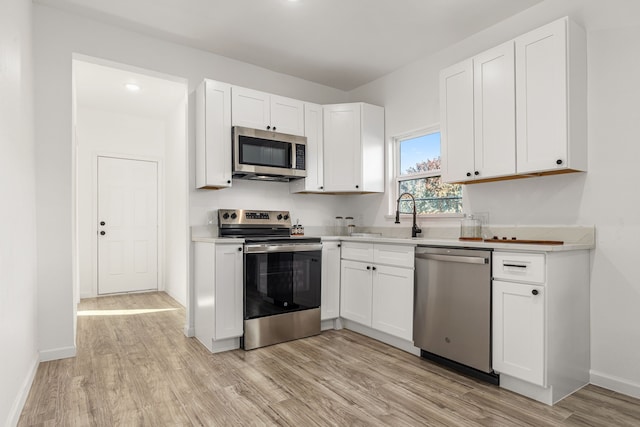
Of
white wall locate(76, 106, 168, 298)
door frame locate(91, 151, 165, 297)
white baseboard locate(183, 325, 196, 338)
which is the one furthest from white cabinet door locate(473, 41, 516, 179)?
white wall locate(76, 106, 168, 298)

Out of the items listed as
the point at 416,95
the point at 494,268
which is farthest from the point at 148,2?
the point at 494,268

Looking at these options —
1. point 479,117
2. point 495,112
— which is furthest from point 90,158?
point 495,112

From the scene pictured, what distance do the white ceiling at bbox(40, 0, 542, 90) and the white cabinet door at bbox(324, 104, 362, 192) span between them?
0.51 meters

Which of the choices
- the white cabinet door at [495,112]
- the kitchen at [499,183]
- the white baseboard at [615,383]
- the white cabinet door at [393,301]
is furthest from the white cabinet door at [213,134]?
the white baseboard at [615,383]

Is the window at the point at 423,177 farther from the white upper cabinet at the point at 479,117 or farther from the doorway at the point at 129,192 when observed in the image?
the doorway at the point at 129,192

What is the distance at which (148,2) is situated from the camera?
2.85 meters

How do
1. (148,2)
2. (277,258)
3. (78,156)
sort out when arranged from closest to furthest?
(148,2) < (277,258) < (78,156)

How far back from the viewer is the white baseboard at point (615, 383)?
232 cm

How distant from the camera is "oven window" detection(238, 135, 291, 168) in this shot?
352 centimetres

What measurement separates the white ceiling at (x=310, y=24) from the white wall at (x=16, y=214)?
850mm

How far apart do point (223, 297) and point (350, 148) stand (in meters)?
2.03

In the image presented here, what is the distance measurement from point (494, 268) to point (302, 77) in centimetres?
302

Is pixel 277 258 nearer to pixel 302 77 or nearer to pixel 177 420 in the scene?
pixel 177 420

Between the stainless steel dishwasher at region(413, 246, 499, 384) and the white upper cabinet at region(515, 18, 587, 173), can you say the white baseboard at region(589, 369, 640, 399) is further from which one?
the white upper cabinet at region(515, 18, 587, 173)
